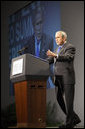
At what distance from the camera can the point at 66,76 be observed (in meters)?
3.43

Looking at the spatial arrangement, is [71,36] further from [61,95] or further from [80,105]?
[61,95]

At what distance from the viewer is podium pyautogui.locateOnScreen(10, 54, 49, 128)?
10.8 feet

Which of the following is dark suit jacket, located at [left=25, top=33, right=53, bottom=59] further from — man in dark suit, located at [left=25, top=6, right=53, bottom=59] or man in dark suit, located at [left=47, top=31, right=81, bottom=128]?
man in dark suit, located at [left=47, top=31, right=81, bottom=128]

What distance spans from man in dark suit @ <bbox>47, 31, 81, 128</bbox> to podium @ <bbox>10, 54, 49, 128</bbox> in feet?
0.50

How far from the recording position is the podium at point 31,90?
10.8ft

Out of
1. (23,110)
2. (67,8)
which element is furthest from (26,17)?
(23,110)

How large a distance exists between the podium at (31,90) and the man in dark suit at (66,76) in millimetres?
153

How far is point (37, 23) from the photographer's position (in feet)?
19.5

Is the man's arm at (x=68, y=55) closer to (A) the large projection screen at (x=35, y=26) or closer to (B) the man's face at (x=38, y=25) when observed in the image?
(A) the large projection screen at (x=35, y=26)

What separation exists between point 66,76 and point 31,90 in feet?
1.45

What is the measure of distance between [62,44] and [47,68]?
0.36 metres

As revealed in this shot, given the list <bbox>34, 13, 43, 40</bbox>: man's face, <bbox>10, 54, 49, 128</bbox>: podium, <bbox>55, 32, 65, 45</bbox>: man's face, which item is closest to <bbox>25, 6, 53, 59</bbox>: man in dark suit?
<bbox>34, 13, 43, 40</bbox>: man's face

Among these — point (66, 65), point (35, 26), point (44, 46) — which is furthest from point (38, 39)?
point (66, 65)

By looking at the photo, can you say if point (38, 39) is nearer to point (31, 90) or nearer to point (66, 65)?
point (66, 65)
